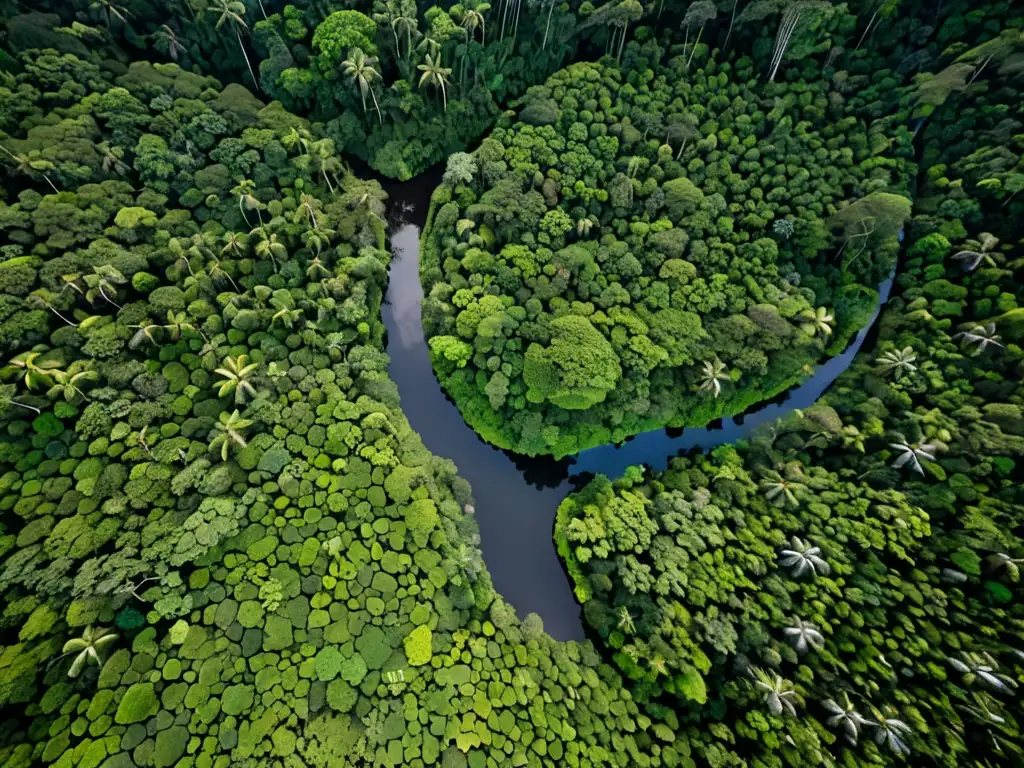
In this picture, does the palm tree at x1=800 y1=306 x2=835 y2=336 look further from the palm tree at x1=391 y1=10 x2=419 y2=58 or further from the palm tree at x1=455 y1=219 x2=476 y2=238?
the palm tree at x1=391 y1=10 x2=419 y2=58

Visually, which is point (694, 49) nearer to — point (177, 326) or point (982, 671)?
point (177, 326)

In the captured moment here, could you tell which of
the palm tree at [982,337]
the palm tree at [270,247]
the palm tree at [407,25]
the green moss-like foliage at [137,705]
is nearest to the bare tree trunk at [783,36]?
the palm tree at [982,337]

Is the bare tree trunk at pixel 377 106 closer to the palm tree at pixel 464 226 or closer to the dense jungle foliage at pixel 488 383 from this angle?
the dense jungle foliage at pixel 488 383

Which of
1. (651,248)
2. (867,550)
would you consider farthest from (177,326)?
(867,550)

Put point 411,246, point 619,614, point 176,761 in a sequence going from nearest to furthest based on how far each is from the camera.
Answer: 1. point 176,761
2. point 619,614
3. point 411,246

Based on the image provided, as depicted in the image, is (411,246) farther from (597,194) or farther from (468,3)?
(468,3)

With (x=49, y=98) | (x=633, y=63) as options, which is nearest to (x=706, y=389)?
(x=633, y=63)
